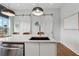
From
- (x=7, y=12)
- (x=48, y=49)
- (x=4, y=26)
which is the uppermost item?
(x=7, y=12)

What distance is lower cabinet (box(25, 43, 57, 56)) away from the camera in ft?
6.76

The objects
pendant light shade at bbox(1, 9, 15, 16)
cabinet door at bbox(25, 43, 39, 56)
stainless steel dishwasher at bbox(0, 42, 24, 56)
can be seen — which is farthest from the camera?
cabinet door at bbox(25, 43, 39, 56)

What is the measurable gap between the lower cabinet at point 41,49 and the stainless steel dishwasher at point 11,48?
0.14 metres

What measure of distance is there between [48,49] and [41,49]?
140 millimetres

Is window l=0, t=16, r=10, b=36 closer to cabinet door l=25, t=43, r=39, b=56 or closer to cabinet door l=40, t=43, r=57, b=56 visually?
cabinet door l=25, t=43, r=39, b=56

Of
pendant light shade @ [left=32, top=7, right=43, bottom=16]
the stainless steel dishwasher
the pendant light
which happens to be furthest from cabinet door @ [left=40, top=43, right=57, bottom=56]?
the pendant light

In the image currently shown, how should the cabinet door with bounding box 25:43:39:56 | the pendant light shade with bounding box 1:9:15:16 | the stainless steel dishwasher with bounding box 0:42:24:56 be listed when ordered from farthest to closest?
1. the cabinet door with bounding box 25:43:39:56
2. the stainless steel dishwasher with bounding box 0:42:24:56
3. the pendant light shade with bounding box 1:9:15:16

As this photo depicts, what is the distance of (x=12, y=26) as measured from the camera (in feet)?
5.71

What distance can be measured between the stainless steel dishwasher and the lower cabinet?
0.14m

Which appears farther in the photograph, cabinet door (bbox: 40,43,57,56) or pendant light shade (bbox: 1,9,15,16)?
cabinet door (bbox: 40,43,57,56)

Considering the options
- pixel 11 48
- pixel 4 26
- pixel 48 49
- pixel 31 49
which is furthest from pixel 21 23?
pixel 48 49

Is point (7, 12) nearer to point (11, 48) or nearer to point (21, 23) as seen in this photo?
point (21, 23)

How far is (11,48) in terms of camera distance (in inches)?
70.5

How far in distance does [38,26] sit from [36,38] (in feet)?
1.13
